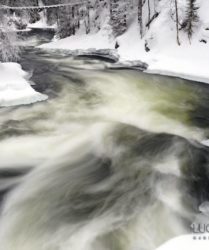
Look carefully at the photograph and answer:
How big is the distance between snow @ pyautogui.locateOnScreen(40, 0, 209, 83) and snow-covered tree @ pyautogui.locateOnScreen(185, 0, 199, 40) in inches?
15.0

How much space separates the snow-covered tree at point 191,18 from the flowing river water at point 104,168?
7.41m

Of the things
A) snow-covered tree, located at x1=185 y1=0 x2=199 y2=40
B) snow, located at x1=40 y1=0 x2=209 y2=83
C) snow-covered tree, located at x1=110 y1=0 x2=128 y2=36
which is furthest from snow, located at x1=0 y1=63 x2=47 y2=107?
snow-covered tree, located at x1=110 y1=0 x2=128 y2=36

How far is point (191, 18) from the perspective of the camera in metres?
22.7

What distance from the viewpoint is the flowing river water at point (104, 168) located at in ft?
24.0

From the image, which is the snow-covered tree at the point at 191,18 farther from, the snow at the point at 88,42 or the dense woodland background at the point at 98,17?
the snow at the point at 88,42

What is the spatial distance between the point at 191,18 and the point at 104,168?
16.8 m

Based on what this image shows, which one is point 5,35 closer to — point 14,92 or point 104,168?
point 14,92

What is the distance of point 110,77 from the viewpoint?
2059 cm

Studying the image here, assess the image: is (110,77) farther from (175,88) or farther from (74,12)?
(74,12)

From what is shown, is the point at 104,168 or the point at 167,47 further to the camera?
the point at 167,47

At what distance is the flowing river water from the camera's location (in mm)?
7324

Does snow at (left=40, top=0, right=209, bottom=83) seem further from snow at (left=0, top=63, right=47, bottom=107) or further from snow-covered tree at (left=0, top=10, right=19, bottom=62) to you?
snow-covered tree at (left=0, top=10, right=19, bottom=62)

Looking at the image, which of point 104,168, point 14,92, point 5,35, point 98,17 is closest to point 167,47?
point 5,35

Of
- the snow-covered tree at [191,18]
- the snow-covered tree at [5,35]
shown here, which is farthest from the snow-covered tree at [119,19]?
the snow-covered tree at [5,35]
